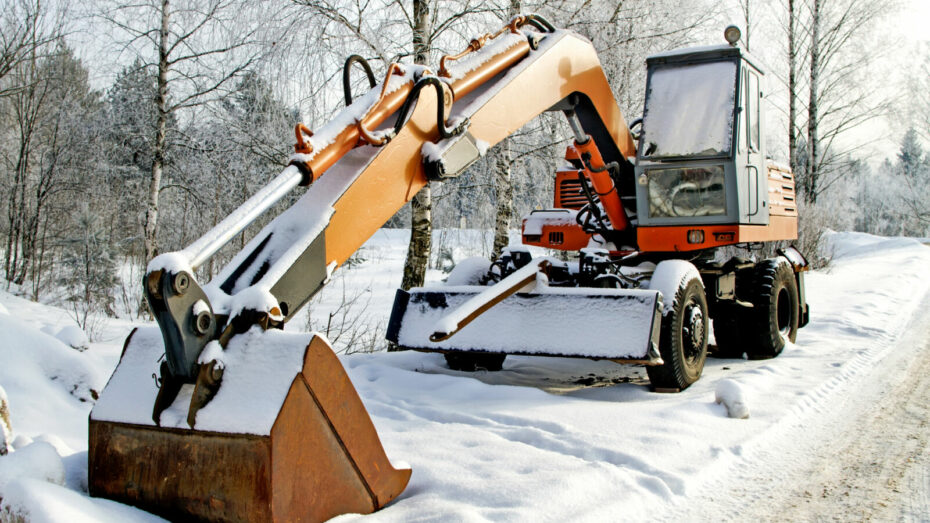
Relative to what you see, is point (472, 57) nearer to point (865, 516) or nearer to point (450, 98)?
point (450, 98)

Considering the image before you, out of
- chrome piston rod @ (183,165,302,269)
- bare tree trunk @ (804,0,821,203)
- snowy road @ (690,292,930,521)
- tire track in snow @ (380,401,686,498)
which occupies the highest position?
bare tree trunk @ (804,0,821,203)

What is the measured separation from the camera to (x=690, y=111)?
5312 mm

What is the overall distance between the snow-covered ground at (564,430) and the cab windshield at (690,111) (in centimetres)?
171

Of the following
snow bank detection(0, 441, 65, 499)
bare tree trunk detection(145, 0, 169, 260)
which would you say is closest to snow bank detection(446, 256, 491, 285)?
snow bank detection(0, 441, 65, 499)

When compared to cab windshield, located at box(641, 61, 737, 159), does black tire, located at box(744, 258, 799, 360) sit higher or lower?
lower

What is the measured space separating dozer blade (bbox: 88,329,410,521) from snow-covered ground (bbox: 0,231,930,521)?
0.47 ft

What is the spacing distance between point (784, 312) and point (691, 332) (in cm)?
240

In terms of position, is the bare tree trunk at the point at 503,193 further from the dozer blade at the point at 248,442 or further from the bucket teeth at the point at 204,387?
the bucket teeth at the point at 204,387

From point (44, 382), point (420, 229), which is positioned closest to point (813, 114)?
point (420, 229)

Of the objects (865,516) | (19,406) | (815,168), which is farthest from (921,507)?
(815,168)

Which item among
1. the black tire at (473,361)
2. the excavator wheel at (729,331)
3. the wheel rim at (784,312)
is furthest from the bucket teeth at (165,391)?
the wheel rim at (784,312)

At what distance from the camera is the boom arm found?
2262 millimetres

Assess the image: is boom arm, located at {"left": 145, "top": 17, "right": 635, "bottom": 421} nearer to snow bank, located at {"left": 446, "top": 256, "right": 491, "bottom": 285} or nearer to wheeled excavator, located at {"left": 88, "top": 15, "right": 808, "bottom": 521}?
wheeled excavator, located at {"left": 88, "top": 15, "right": 808, "bottom": 521}

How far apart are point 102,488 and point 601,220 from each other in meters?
4.36
